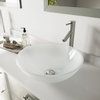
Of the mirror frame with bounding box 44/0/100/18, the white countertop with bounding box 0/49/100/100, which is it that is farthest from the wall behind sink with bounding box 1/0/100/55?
the white countertop with bounding box 0/49/100/100

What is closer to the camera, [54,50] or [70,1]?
[70,1]

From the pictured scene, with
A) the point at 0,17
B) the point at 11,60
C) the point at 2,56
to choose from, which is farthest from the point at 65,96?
the point at 0,17

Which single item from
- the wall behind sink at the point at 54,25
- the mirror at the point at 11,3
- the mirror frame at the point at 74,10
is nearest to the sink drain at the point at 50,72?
the wall behind sink at the point at 54,25

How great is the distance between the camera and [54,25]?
1.08 m

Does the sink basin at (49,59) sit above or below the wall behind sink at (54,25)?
below

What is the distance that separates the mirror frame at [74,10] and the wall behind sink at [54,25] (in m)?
0.03

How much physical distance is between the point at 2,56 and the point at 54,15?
1.87 feet

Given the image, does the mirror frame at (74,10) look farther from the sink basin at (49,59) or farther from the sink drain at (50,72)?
the sink drain at (50,72)

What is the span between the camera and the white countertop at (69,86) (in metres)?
0.67

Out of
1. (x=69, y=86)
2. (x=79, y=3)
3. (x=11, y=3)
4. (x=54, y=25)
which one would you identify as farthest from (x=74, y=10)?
(x=11, y=3)

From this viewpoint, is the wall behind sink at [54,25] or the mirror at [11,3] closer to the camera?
the wall behind sink at [54,25]

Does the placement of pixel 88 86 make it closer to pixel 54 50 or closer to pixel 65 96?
pixel 65 96

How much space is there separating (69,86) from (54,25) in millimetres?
548

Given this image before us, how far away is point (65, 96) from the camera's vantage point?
26.3 inches
